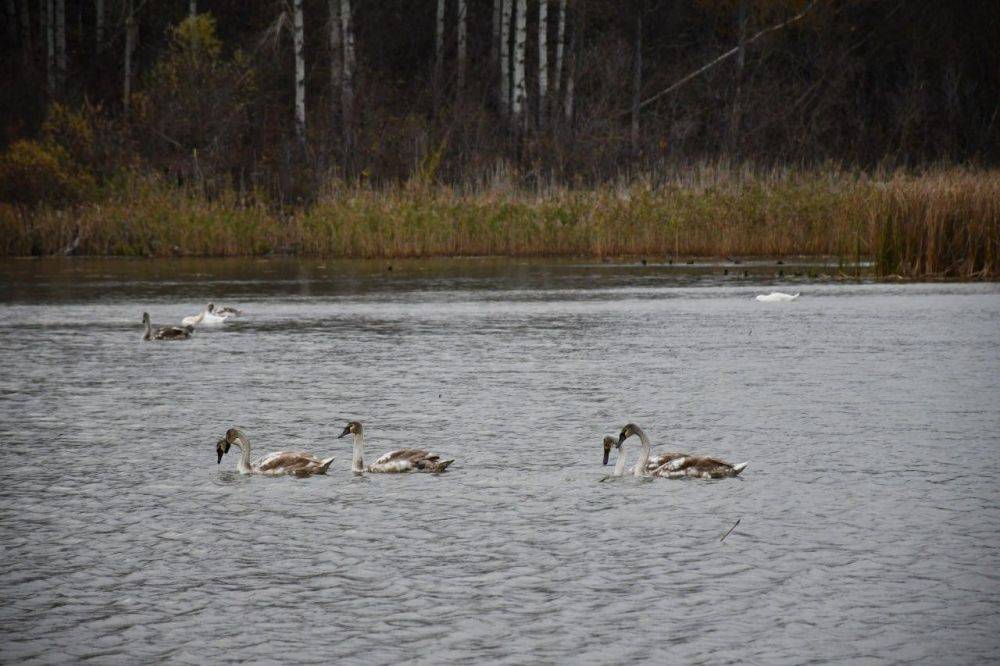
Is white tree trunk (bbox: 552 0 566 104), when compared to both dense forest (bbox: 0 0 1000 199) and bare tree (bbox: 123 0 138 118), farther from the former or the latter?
bare tree (bbox: 123 0 138 118)

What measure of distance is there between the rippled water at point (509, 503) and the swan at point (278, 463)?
10 centimetres

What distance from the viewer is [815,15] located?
174 feet

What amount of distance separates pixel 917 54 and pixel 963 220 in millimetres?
33513

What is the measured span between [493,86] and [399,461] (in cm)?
4341

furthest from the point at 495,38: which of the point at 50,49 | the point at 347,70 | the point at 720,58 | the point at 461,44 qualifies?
the point at 50,49

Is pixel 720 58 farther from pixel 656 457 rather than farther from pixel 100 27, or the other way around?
pixel 656 457

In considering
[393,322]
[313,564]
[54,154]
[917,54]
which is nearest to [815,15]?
[917,54]

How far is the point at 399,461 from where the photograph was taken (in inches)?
365

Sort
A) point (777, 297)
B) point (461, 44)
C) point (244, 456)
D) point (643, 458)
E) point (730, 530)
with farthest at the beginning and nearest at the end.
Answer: point (461, 44)
point (777, 297)
point (244, 456)
point (643, 458)
point (730, 530)

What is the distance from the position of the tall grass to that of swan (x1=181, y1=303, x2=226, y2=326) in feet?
47.7

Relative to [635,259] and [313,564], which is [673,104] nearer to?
[635,259]

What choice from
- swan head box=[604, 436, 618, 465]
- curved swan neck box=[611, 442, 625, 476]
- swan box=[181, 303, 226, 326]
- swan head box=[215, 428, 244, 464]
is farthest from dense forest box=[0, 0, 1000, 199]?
curved swan neck box=[611, 442, 625, 476]

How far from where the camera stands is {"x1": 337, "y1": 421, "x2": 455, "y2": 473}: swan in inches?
365

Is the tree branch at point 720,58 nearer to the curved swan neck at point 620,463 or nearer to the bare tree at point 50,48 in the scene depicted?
the bare tree at point 50,48
